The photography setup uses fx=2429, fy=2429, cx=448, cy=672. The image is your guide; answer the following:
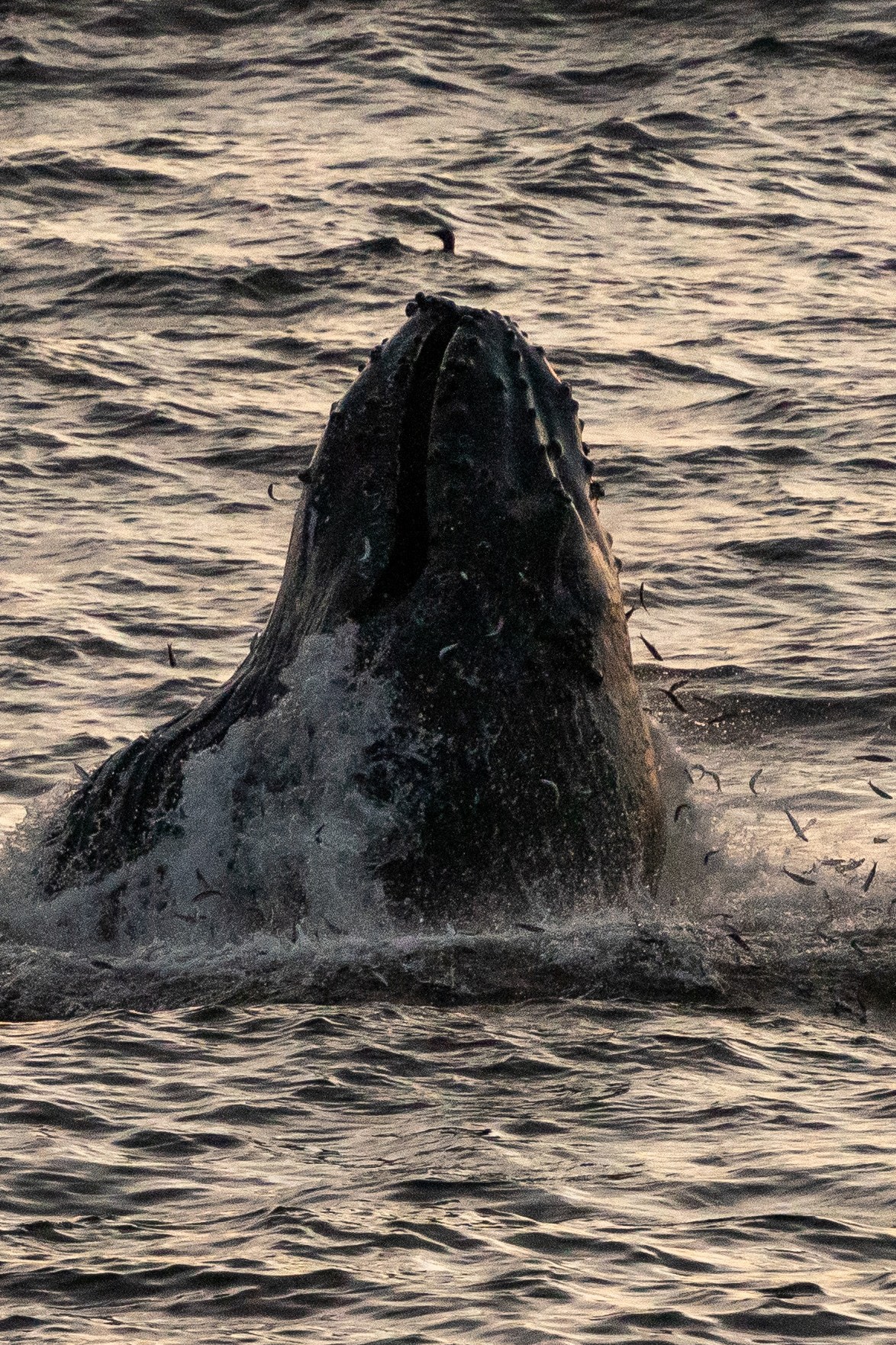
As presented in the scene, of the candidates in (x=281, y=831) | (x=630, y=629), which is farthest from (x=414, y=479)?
(x=630, y=629)

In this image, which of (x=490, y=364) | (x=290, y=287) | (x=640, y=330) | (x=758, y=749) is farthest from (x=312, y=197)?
(x=490, y=364)

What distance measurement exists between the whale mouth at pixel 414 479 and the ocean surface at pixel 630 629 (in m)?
1.03

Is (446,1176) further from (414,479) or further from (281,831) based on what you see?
(414,479)

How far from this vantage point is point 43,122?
2766cm

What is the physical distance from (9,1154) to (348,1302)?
4.56ft

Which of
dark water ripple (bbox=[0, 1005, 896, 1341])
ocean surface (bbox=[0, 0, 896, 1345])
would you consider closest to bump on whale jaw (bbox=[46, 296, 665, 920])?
ocean surface (bbox=[0, 0, 896, 1345])

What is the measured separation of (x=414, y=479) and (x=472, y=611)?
1.56ft

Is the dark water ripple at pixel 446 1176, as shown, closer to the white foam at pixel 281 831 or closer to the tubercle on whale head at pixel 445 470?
the white foam at pixel 281 831

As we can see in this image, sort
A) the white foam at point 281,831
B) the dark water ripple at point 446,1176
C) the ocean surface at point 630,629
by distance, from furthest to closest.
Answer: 1. the white foam at point 281,831
2. the ocean surface at point 630,629
3. the dark water ripple at point 446,1176

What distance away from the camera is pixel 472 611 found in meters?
7.86

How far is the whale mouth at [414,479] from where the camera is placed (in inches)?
311

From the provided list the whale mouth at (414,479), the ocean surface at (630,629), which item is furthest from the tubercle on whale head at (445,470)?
the ocean surface at (630,629)

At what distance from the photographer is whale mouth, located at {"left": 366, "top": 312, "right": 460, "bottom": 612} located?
791 cm

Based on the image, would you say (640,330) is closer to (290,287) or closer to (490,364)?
(290,287)
